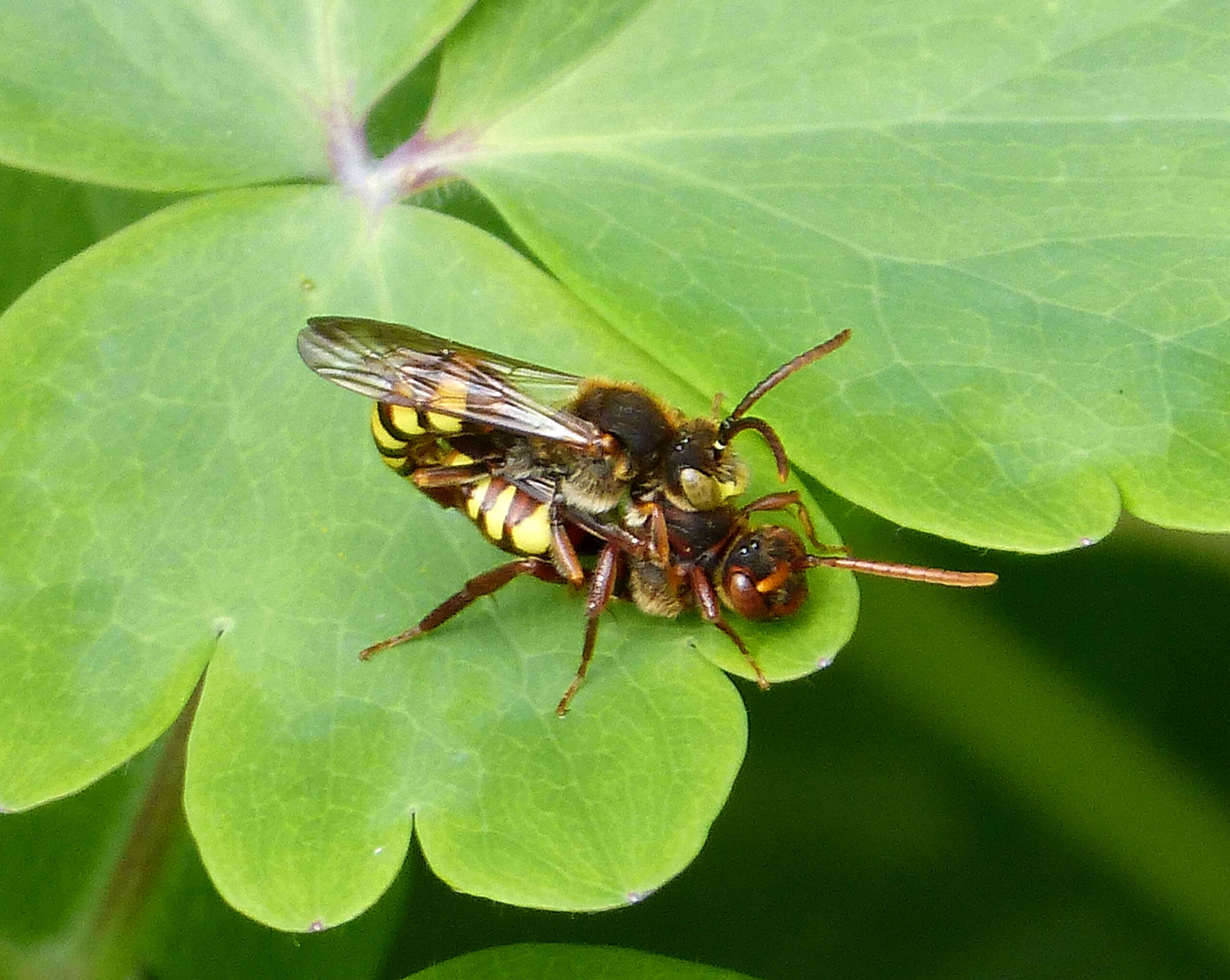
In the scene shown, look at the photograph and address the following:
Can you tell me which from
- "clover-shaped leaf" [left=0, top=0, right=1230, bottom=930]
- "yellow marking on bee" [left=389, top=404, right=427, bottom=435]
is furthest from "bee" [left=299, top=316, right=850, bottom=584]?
"clover-shaped leaf" [left=0, top=0, right=1230, bottom=930]

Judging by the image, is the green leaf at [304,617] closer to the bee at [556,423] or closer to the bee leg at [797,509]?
the bee leg at [797,509]

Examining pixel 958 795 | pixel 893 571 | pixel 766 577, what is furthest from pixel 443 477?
pixel 958 795

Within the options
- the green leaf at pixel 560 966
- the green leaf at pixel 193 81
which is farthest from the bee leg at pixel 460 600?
the green leaf at pixel 193 81

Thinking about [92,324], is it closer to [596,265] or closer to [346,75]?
[346,75]

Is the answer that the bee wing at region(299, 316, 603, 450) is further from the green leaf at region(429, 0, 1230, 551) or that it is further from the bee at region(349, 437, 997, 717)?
the green leaf at region(429, 0, 1230, 551)

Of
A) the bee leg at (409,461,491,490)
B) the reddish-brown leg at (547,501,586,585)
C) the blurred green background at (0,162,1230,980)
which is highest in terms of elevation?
the bee leg at (409,461,491,490)

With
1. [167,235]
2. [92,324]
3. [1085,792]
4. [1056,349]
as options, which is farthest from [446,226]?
[1085,792]

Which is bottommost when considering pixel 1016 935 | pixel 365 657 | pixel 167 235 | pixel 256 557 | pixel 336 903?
pixel 1016 935

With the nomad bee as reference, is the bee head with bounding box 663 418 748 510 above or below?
above
